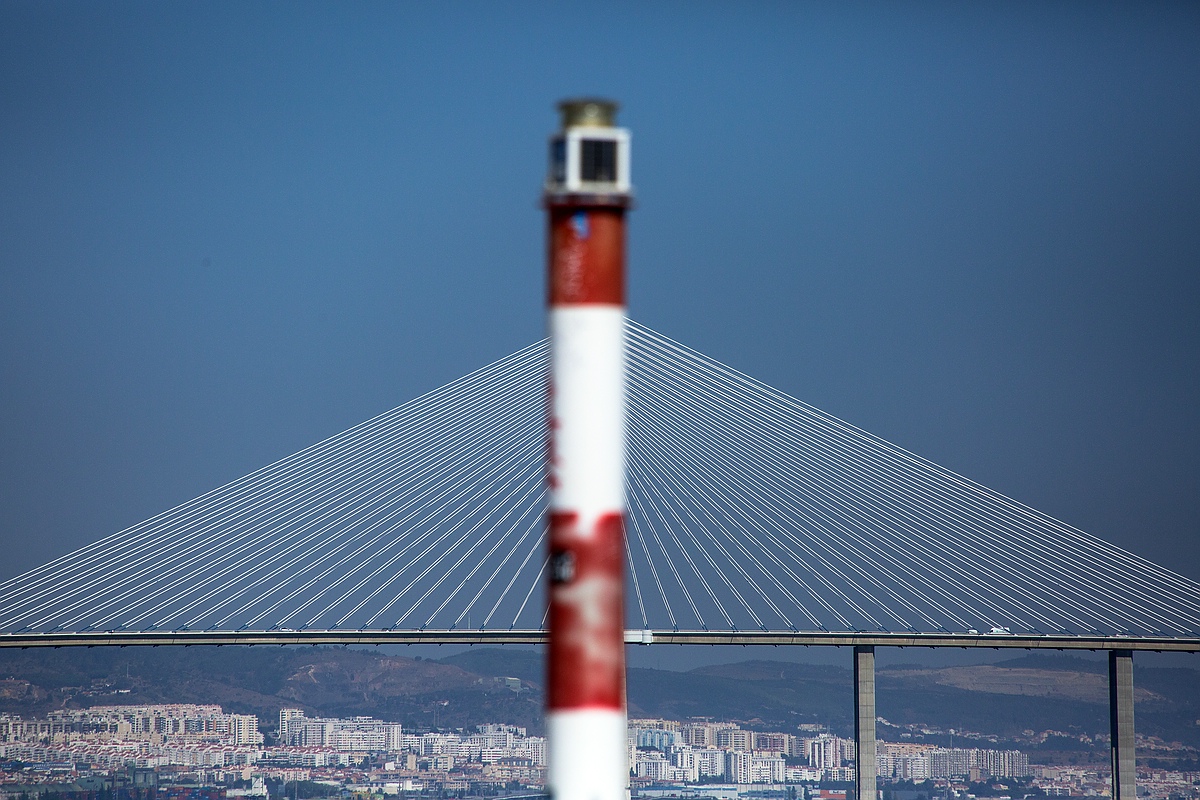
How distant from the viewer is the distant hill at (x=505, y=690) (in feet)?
433

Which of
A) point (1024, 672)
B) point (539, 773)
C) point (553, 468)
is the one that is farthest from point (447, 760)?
point (553, 468)

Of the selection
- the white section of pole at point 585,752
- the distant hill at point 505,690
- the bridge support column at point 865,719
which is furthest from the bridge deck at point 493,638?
the distant hill at point 505,690

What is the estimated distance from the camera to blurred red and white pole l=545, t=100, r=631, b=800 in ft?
58.7

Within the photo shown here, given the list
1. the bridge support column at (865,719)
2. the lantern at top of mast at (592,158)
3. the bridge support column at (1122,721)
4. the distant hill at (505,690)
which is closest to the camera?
the lantern at top of mast at (592,158)

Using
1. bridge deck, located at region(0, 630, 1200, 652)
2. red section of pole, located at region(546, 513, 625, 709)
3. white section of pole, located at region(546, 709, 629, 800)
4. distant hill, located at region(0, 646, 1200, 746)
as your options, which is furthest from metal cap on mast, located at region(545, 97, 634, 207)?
distant hill, located at region(0, 646, 1200, 746)

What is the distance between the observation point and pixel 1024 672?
171125mm

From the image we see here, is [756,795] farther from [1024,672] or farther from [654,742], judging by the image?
[1024,672]

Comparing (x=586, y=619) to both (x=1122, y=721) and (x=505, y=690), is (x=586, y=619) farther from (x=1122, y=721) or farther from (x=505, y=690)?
(x=505, y=690)

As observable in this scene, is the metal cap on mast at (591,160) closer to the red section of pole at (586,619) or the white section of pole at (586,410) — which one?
the white section of pole at (586,410)

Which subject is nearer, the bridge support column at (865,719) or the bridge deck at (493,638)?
the bridge deck at (493,638)

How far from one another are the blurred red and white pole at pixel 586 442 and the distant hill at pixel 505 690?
10896cm

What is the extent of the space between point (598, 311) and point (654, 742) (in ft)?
365

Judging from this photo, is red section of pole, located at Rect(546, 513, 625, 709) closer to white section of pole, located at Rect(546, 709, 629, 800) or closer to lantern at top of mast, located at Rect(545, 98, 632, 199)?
white section of pole, located at Rect(546, 709, 629, 800)

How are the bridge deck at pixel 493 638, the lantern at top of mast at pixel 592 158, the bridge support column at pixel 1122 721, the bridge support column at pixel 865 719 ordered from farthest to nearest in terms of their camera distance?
the bridge support column at pixel 1122 721 → the bridge support column at pixel 865 719 → the bridge deck at pixel 493 638 → the lantern at top of mast at pixel 592 158
